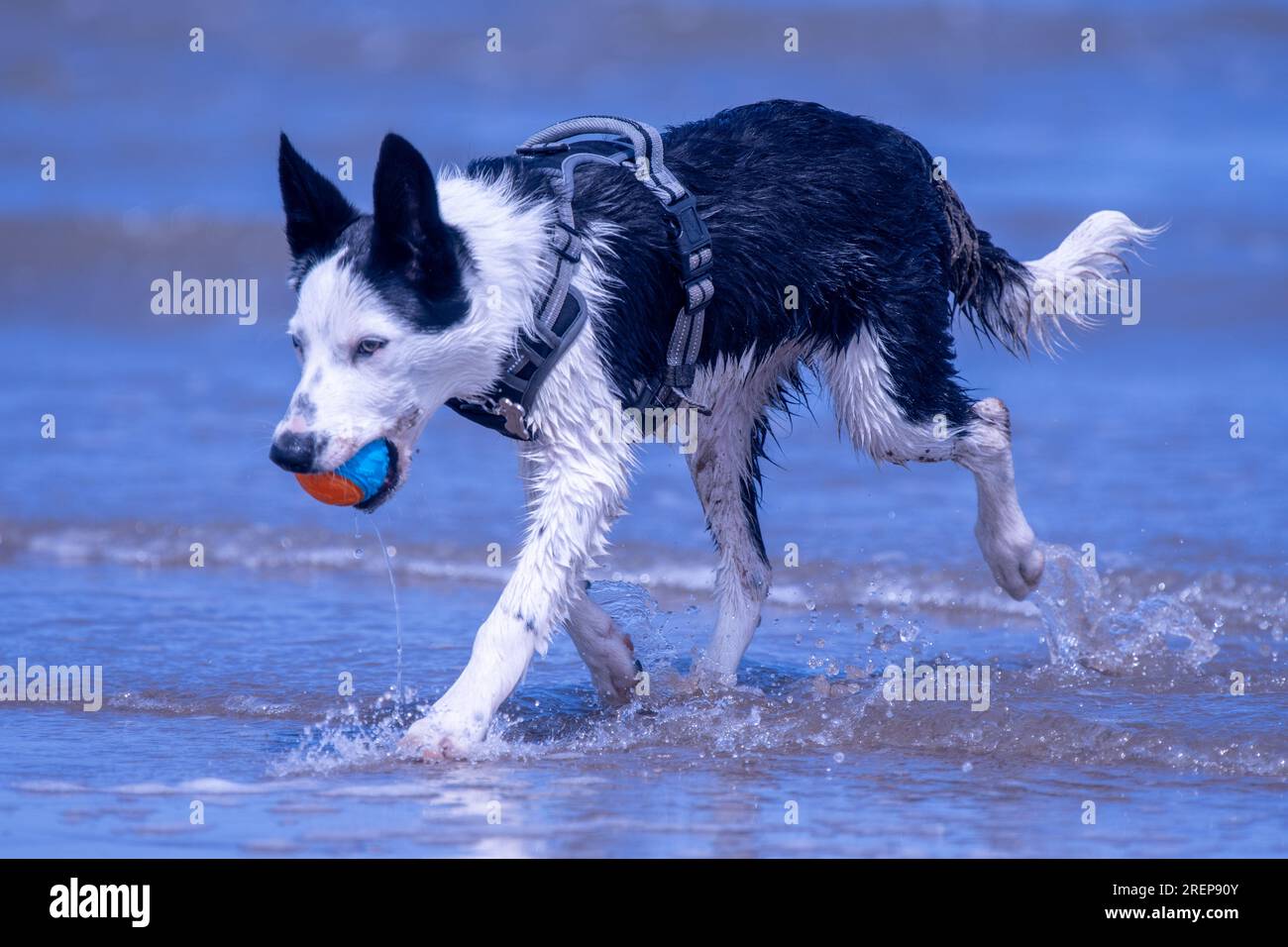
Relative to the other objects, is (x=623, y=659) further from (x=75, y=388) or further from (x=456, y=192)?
(x=75, y=388)

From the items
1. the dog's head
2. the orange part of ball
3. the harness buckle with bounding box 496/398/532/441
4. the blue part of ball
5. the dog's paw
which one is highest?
the dog's head

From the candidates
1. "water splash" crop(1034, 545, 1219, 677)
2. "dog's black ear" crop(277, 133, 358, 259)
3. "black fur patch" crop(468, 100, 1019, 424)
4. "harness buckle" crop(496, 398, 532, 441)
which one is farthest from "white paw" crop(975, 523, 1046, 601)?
"dog's black ear" crop(277, 133, 358, 259)

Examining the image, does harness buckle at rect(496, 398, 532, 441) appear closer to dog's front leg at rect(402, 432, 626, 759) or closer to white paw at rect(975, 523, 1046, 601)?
dog's front leg at rect(402, 432, 626, 759)

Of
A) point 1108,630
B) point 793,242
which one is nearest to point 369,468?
point 793,242

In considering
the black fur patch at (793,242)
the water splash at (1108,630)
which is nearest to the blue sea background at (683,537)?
the water splash at (1108,630)

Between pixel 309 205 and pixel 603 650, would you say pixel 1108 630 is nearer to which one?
pixel 603 650

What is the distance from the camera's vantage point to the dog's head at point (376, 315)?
4293 millimetres

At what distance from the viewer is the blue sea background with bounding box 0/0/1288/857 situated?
14.6ft

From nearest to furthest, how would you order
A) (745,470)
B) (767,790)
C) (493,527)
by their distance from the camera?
(767,790) < (745,470) < (493,527)

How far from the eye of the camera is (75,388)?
1038cm

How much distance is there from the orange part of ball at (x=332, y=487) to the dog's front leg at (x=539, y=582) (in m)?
0.48

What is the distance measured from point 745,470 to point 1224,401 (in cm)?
488

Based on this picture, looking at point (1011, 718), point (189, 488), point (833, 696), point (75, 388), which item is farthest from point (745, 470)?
point (75, 388)

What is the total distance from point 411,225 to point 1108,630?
2932mm
